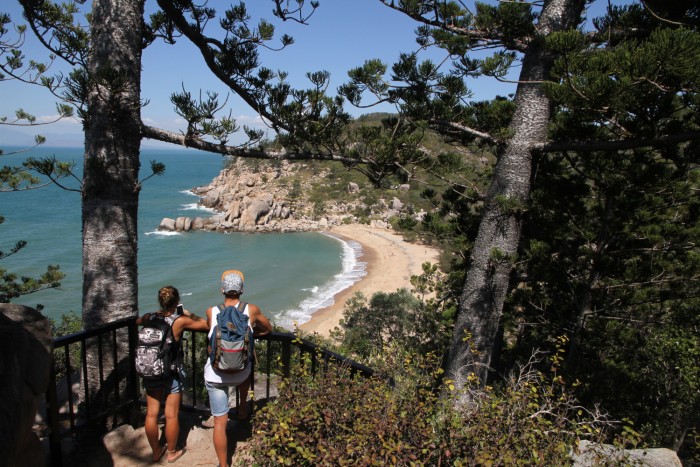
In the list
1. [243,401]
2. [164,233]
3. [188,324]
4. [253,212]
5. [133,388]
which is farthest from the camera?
[253,212]

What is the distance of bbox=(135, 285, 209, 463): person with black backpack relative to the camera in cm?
290

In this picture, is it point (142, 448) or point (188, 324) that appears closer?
point (188, 324)

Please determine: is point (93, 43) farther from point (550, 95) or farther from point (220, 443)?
point (550, 95)

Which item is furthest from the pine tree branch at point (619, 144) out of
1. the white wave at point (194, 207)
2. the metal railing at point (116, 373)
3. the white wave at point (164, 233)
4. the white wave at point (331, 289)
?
the white wave at point (194, 207)

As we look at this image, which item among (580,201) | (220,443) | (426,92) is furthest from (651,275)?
(220,443)

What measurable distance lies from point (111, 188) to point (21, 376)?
1864 millimetres

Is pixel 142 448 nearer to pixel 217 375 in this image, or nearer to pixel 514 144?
pixel 217 375

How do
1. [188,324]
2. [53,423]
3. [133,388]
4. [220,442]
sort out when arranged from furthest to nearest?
1. [133,388]
2. [188,324]
3. [220,442]
4. [53,423]

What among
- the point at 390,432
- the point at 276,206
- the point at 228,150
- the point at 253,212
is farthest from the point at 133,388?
the point at 276,206

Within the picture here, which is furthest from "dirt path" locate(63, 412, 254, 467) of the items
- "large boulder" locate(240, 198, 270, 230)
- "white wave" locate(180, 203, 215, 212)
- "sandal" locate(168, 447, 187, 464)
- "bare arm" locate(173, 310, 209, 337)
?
"white wave" locate(180, 203, 215, 212)

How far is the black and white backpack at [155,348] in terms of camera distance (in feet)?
9.50

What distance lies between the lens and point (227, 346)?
279 centimetres

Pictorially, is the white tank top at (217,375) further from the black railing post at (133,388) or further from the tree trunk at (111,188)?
the tree trunk at (111,188)

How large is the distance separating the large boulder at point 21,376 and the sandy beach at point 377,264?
15.8m
